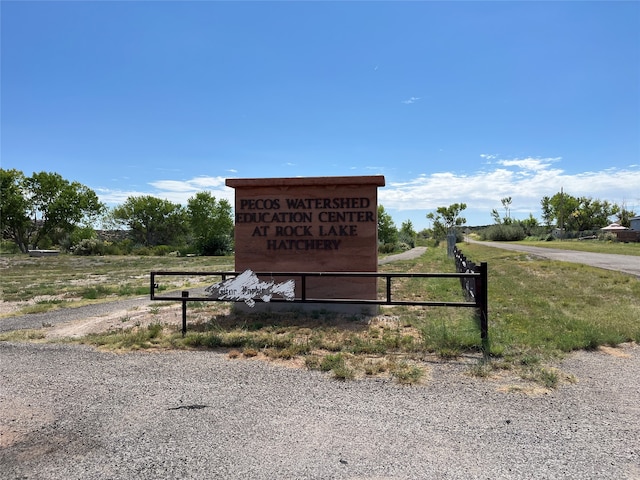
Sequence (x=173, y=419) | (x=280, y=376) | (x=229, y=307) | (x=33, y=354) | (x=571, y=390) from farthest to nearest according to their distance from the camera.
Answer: (x=229, y=307) → (x=33, y=354) → (x=280, y=376) → (x=571, y=390) → (x=173, y=419)

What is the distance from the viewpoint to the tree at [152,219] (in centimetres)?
6988

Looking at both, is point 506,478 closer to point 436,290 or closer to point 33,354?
point 33,354

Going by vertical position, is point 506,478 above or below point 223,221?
below

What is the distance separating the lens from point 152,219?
71.3 meters

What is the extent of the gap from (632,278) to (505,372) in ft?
36.3

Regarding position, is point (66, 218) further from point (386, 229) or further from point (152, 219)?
point (386, 229)

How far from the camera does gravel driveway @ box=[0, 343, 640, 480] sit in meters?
2.61

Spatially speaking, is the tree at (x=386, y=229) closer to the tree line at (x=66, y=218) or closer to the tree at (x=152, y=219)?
the tree line at (x=66, y=218)

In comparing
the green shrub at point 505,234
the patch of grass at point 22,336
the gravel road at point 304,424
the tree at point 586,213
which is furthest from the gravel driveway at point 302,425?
the tree at point 586,213

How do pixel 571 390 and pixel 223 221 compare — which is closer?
pixel 571 390

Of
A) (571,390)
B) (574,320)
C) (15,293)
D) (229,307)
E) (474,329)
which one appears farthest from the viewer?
(15,293)

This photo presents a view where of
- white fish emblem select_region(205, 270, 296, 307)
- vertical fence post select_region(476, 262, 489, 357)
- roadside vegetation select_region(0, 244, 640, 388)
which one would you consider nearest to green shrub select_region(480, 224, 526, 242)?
roadside vegetation select_region(0, 244, 640, 388)

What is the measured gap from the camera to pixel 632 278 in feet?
41.2

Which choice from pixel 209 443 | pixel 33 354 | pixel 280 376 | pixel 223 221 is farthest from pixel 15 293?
pixel 223 221
